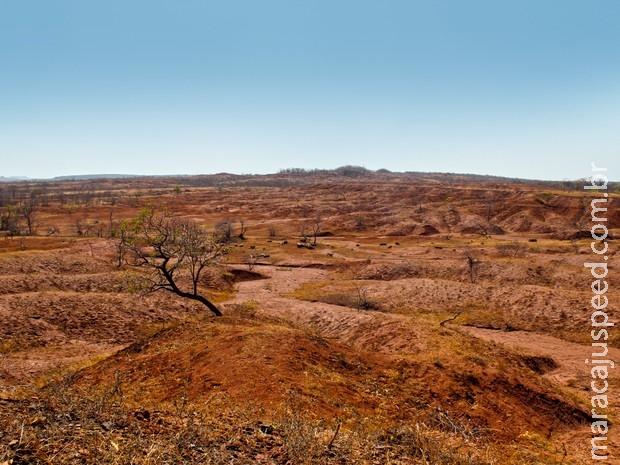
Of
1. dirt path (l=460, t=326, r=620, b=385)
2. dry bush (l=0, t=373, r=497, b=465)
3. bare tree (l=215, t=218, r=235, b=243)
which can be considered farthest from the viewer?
bare tree (l=215, t=218, r=235, b=243)

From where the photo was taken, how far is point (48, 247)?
60312 mm

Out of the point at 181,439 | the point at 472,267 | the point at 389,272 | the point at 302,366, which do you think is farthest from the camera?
the point at 389,272

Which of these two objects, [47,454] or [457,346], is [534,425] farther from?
[47,454]

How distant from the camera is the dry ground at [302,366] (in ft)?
26.1

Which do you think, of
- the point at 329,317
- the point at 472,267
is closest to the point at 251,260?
the point at 329,317

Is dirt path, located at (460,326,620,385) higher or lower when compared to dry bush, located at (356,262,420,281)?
lower

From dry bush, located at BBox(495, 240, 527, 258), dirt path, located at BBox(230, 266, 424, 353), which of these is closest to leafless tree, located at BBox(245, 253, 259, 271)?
dirt path, located at BBox(230, 266, 424, 353)

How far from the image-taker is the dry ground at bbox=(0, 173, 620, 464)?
7953mm

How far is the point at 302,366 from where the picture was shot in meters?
14.7

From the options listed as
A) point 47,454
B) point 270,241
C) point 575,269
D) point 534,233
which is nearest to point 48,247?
point 270,241

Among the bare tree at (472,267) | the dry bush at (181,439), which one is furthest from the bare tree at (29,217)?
the dry bush at (181,439)

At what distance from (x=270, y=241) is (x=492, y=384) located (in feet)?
232

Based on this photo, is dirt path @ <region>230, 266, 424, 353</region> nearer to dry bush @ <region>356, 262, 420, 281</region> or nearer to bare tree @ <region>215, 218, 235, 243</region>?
dry bush @ <region>356, 262, 420, 281</region>

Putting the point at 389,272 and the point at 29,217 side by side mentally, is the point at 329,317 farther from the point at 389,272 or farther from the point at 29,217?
the point at 29,217
